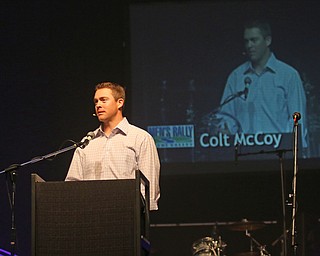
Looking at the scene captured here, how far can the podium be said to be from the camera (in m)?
3.28

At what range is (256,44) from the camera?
6.83 m

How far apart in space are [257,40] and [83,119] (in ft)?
6.32

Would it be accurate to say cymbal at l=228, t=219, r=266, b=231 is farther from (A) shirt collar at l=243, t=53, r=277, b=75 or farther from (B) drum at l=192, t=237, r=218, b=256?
(A) shirt collar at l=243, t=53, r=277, b=75

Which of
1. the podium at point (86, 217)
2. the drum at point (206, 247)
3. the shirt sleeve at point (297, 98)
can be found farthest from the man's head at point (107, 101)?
the shirt sleeve at point (297, 98)

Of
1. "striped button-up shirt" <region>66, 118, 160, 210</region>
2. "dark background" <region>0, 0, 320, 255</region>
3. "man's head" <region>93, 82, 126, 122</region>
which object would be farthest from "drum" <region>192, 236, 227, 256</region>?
"man's head" <region>93, 82, 126, 122</region>

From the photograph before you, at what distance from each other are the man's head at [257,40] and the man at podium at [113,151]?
2797 millimetres

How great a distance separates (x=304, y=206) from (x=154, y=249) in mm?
1550

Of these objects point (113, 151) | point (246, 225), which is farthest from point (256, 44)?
point (113, 151)

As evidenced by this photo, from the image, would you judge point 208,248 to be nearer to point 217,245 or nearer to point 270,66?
point 217,245

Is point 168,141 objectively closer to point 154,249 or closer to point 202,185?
point 202,185

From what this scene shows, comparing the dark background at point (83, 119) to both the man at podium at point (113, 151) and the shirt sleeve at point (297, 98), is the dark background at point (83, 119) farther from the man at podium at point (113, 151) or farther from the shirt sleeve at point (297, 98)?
the man at podium at point (113, 151)

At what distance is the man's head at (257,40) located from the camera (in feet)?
22.3

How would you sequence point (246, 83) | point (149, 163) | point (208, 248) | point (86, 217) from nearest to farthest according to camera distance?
point (86, 217)
point (149, 163)
point (208, 248)
point (246, 83)

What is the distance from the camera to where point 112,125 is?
427cm
